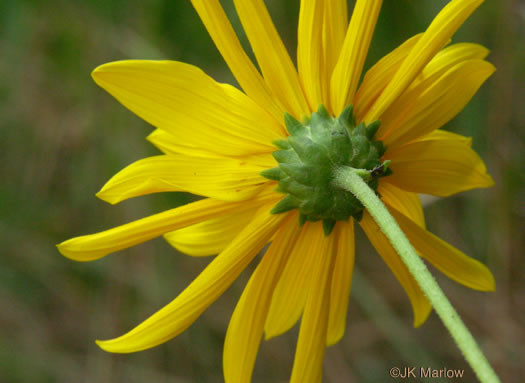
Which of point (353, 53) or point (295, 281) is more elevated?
point (353, 53)

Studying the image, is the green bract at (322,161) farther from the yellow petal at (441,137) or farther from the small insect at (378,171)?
the yellow petal at (441,137)

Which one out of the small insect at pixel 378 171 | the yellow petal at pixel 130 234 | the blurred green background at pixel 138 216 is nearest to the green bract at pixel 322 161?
the small insect at pixel 378 171

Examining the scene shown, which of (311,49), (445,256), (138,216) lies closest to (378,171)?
(311,49)

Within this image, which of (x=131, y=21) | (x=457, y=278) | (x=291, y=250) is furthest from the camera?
(x=131, y=21)

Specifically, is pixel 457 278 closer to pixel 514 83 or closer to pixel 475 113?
pixel 475 113

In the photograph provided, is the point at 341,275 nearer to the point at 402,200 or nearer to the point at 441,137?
the point at 402,200

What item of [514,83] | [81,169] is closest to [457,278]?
[514,83]
